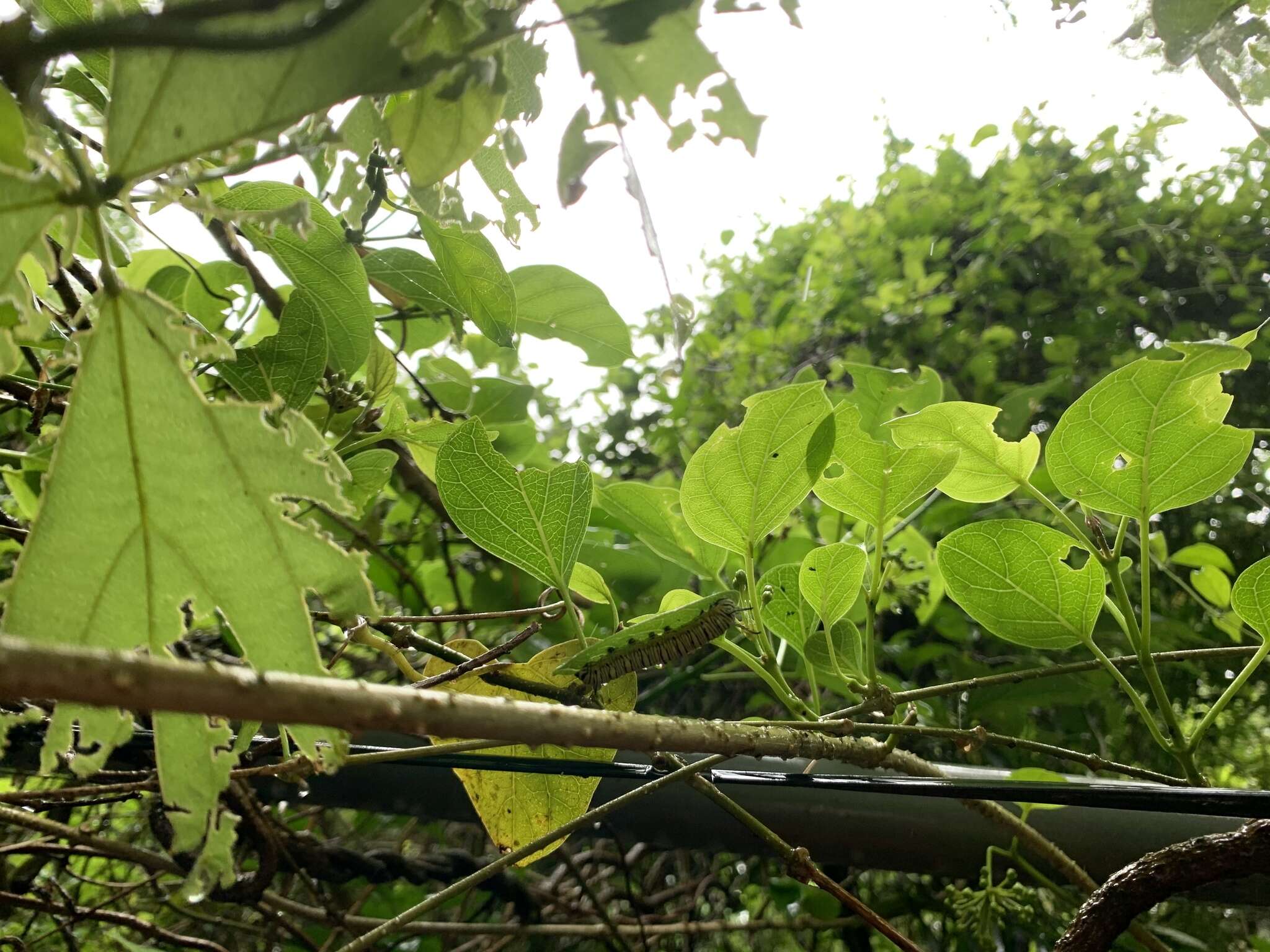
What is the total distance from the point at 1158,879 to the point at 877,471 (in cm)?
24

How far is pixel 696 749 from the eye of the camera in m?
0.28

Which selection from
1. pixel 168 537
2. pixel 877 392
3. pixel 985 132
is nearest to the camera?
pixel 168 537

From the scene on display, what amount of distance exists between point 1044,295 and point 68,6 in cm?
150

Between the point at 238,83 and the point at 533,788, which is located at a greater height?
the point at 238,83

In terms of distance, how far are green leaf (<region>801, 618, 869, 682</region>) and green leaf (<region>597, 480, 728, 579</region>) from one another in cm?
8

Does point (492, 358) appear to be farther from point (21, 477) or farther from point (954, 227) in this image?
point (954, 227)

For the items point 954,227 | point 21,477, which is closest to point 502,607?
point 21,477

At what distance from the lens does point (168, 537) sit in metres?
0.27

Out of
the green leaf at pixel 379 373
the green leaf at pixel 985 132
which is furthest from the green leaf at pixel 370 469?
the green leaf at pixel 985 132

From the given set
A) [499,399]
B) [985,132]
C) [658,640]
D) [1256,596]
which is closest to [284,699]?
[658,640]

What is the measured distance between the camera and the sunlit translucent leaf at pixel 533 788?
1.55ft

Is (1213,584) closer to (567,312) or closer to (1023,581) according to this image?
(1023,581)

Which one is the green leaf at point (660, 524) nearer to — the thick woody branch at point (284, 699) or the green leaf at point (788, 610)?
the green leaf at point (788, 610)

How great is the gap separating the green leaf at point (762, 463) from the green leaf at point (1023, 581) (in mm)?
98
